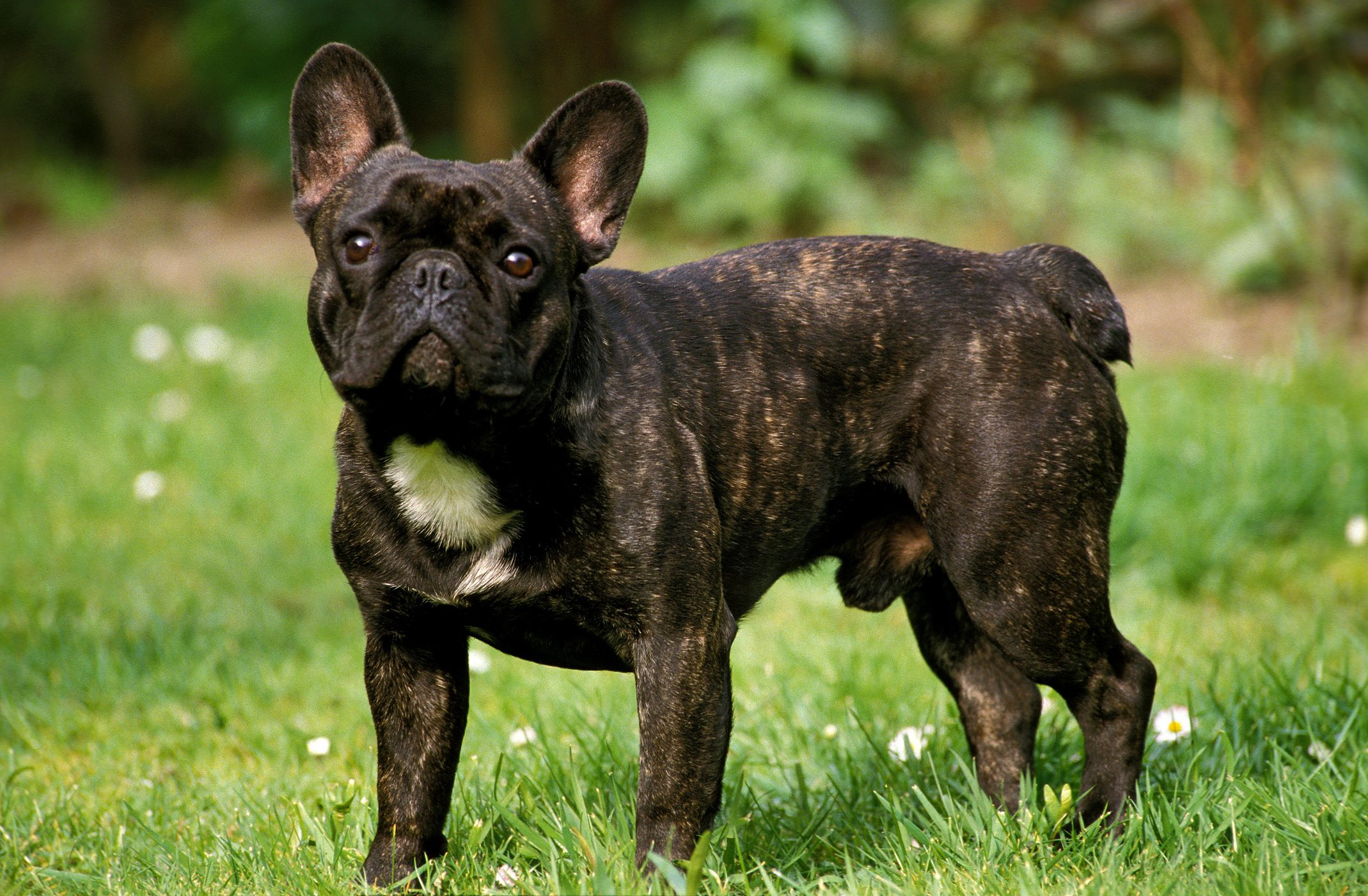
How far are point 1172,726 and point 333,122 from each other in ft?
8.95

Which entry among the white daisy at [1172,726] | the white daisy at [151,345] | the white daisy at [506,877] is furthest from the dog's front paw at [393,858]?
the white daisy at [151,345]

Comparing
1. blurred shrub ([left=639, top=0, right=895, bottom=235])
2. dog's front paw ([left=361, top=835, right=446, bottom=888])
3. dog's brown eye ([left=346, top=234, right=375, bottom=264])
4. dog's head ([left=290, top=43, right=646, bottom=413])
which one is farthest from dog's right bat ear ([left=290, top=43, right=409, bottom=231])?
blurred shrub ([left=639, top=0, right=895, bottom=235])

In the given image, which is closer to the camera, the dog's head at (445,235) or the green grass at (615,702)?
the dog's head at (445,235)

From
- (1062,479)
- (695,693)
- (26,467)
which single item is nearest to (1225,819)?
(1062,479)

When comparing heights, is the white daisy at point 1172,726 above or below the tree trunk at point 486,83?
above

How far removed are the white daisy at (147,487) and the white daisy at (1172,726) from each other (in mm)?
4794

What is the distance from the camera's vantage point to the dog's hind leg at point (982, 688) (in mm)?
3965

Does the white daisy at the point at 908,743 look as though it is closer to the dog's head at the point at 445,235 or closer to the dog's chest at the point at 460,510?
the dog's chest at the point at 460,510

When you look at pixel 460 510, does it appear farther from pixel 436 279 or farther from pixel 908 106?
pixel 908 106

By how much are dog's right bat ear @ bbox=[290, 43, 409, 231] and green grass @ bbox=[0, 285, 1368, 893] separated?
1547mm

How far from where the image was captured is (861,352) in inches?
141

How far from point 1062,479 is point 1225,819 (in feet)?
2.83

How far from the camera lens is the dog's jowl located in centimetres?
308

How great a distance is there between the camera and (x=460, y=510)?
10.3 ft
